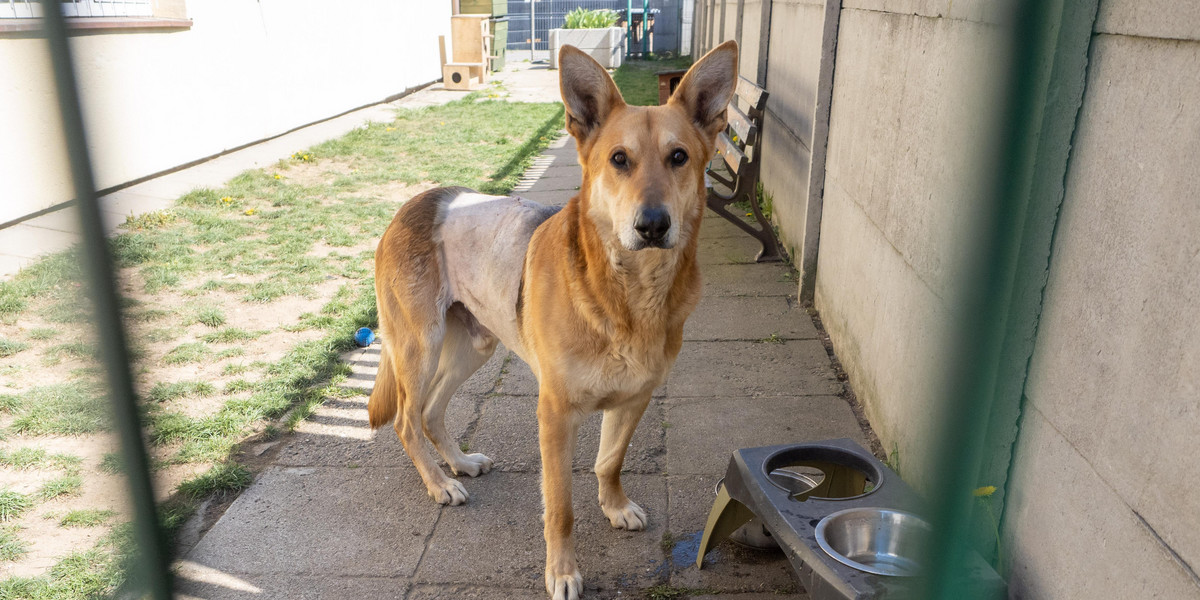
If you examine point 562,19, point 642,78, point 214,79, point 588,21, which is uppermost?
point 562,19

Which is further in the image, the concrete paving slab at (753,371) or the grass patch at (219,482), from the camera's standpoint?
the concrete paving slab at (753,371)

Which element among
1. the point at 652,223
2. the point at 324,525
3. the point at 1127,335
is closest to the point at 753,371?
the point at 652,223

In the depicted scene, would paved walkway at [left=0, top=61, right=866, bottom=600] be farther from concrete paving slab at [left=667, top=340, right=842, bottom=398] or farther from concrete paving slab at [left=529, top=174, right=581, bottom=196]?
concrete paving slab at [left=529, top=174, right=581, bottom=196]

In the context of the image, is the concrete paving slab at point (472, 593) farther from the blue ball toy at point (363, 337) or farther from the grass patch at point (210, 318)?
the grass patch at point (210, 318)

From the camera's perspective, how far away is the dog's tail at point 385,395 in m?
3.27

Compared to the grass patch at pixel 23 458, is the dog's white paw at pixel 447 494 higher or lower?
lower

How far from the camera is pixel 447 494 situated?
317 centimetres

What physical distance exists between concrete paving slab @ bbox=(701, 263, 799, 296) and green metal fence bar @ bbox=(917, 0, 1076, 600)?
472cm

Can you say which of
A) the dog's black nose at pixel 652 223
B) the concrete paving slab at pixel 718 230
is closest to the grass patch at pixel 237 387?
the dog's black nose at pixel 652 223

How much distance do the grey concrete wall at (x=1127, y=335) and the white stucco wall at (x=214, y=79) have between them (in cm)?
141

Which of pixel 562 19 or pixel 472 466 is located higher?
pixel 562 19

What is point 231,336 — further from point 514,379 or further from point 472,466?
point 472,466

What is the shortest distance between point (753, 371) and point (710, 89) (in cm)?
204

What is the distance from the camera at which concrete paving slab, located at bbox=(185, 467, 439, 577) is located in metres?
2.80
